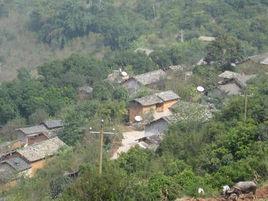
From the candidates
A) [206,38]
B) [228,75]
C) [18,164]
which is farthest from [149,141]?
[206,38]

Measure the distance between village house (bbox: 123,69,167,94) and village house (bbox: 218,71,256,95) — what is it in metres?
5.05

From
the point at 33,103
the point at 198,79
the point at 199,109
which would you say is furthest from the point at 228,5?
the point at 199,109

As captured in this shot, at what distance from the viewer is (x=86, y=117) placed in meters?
29.2

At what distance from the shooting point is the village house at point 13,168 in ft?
79.4

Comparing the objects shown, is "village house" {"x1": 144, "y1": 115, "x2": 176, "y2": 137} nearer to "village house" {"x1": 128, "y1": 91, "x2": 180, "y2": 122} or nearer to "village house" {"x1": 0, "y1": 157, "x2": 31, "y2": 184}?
"village house" {"x1": 128, "y1": 91, "x2": 180, "y2": 122}

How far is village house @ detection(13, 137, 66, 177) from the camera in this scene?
2569 cm

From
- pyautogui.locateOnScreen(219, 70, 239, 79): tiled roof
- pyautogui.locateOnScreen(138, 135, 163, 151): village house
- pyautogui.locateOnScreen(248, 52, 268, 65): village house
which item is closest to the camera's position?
pyautogui.locateOnScreen(138, 135, 163, 151): village house

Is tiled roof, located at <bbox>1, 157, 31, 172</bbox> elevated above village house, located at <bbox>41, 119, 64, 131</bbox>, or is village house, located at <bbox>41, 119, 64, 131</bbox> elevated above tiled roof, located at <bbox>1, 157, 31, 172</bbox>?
tiled roof, located at <bbox>1, 157, 31, 172</bbox>

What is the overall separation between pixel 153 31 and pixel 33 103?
64.3 ft

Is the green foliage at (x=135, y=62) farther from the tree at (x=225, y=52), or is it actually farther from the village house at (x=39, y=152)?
the village house at (x=39, y=152)

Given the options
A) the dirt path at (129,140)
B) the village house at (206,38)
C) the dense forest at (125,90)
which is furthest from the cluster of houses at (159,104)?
the village house at (206,38)

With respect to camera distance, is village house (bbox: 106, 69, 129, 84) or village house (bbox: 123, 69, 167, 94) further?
village house (bbox: 106, 69, 129, 84)

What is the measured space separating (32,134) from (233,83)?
11.4m

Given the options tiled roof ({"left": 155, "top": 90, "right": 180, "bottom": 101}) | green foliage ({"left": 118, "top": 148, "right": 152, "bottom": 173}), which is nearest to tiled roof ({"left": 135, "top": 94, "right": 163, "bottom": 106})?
tiled roof ({"left": 155, "top": 90, "right": 180, "bottom": 101})
